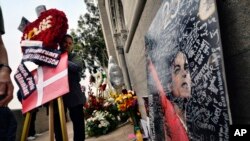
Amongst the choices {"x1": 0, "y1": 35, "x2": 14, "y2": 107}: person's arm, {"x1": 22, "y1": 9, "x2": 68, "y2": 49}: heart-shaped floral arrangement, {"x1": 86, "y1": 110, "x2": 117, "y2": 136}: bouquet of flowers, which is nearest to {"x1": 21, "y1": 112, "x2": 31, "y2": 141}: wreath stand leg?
{"x1": 22, "y1": 9, "x2": 68, "y2": 49}: heart-shaped floral arrangement

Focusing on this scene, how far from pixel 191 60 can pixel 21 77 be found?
2.14 m

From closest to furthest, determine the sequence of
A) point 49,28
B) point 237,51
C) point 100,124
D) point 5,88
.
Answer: point 237,51 < point 5,88 < point 49,28 < point 100,124

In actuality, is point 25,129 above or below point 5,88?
below

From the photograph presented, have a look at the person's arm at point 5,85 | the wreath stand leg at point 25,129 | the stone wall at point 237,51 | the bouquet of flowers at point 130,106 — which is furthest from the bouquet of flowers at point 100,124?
the stone wall at point 237,51

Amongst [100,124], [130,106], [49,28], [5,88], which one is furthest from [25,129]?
[100,124]

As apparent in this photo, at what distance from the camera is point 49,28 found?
310 cm

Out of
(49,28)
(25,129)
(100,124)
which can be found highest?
(49,28)

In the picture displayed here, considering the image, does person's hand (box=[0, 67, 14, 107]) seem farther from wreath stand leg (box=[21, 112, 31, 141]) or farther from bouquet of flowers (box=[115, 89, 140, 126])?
bouquet of flowers (box=[115, 89, 140, 126])

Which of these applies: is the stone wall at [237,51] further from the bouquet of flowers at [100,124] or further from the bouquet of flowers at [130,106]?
the bouquet of flowers at [100,124]

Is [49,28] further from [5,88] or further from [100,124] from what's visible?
[100,124]

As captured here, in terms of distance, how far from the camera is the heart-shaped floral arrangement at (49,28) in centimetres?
310

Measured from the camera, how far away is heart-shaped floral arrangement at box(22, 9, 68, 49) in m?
3.10

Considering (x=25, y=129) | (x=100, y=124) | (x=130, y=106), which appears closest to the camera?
(x=25, y=129)

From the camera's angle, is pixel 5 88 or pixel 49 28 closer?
pixel 5 88
